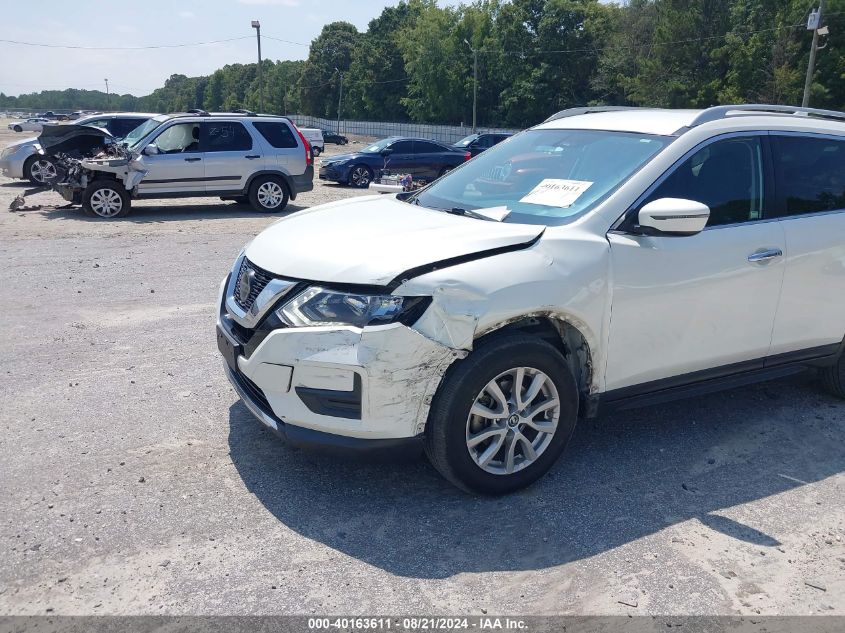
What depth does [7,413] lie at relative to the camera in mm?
4520

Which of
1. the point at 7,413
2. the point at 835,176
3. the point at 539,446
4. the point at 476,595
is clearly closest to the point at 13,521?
the point at 7,413

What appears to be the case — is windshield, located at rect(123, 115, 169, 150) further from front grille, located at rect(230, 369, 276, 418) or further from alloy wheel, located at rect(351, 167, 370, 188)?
front grille, located at rect(230, 369, 276, 418)

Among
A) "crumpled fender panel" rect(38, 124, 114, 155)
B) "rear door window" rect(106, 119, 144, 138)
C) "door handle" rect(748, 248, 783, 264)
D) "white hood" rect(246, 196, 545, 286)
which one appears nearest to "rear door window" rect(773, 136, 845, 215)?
"door handle" rect(748, 248, 783, 264)

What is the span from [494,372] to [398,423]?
1.65ft

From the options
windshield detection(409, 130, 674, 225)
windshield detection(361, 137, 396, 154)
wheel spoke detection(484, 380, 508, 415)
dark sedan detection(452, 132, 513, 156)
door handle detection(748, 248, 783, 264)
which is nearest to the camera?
wheel spoke detection(484, 380, 508, 415)

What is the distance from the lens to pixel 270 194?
14.5 m

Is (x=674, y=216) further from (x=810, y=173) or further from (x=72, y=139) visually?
(x=72, y=139)

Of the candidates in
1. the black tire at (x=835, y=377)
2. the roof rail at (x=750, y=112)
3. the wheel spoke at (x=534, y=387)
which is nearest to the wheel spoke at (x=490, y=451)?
the wheel spoke at (x=534, y=387)

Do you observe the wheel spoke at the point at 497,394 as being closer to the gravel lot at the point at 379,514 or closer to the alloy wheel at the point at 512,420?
the alloy wheel at the point at 512,420

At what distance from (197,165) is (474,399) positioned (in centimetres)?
1154

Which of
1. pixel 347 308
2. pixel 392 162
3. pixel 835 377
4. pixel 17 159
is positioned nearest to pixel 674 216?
pixel 347 308

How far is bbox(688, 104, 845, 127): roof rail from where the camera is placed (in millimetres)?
4211

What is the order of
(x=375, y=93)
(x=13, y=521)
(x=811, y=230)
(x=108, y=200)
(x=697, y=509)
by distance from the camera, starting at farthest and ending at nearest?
(x=375, y=93) < (x=108, y=200) < (x=811, y=230) < (x=697, y=509) < (x=13, y=521)

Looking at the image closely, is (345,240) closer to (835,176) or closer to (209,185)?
(835,176)
